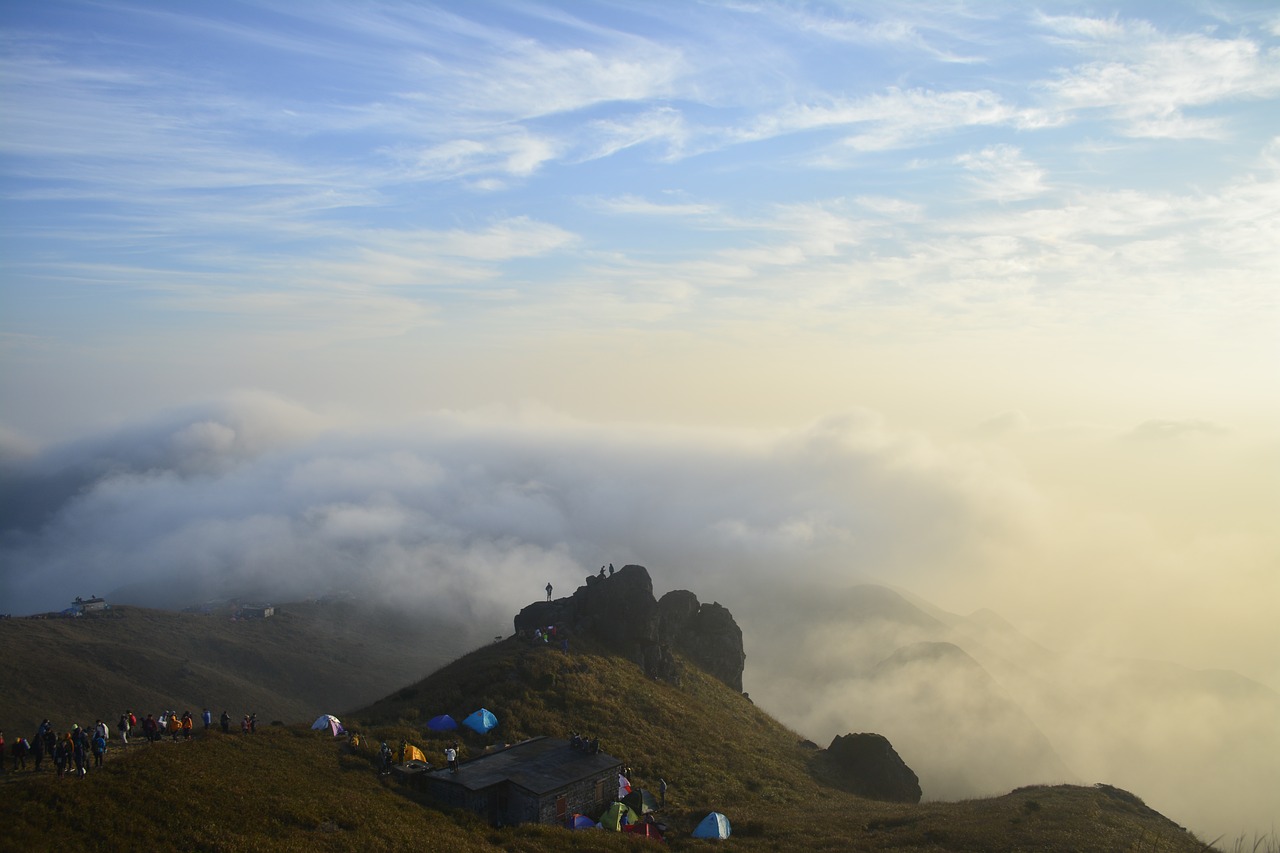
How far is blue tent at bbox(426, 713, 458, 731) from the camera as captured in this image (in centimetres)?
5094

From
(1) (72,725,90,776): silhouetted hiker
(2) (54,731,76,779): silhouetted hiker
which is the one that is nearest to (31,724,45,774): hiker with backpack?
(2) (54,731,76,779): silhouetted hiker

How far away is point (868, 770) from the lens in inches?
2655

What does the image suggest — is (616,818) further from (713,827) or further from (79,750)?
(79,750)

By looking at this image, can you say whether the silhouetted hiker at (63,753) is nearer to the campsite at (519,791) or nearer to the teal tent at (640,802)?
the campsite at (519,791)

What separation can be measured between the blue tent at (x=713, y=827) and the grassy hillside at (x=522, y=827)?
1078mm

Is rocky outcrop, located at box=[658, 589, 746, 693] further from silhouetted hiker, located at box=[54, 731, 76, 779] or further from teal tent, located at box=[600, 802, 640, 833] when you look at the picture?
silhouetted hiker, located at box=[54, 731, 76, 779]

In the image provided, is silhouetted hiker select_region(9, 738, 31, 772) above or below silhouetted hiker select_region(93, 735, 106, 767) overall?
below

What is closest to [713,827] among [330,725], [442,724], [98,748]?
[442,724]

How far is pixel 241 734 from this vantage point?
143ft

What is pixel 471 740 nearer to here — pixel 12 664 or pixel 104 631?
pixel 12 664

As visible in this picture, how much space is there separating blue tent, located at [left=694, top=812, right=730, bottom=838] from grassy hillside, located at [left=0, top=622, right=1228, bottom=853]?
1078 millimetres

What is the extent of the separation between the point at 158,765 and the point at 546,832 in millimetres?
18800

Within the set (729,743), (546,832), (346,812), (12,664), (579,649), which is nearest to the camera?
(346,812)

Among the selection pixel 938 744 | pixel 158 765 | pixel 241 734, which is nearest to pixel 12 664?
pixel 241 734
